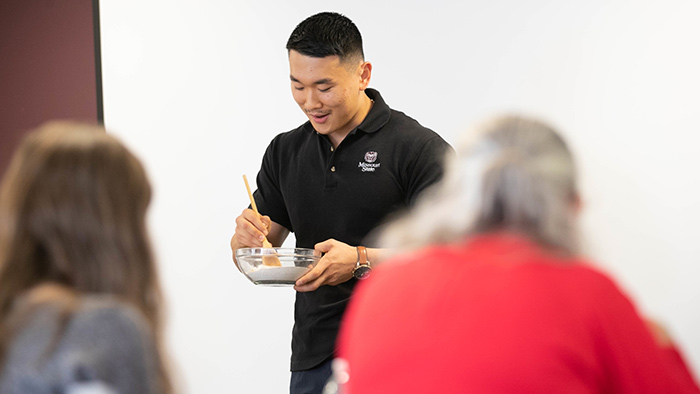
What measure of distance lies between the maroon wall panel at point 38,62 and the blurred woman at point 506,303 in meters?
2.40

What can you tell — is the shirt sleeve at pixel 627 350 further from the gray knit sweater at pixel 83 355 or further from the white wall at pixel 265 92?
the white wall at pixel 265 92

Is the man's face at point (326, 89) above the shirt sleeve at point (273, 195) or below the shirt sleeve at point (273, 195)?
above

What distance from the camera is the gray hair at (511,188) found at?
44.1 inches

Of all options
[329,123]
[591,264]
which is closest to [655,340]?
[591,264]

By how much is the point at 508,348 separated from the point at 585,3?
2308 millimetres

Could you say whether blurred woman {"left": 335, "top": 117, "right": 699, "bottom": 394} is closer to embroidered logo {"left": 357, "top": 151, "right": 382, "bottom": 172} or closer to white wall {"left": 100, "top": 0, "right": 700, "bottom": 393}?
embroidered logo {"left": 357, "top": 151, "right": 382, "bottom": 172}

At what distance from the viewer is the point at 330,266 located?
213 centimetres

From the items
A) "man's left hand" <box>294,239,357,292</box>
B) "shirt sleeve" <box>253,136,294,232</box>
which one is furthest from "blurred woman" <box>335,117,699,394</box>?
"shirt sleeve" <box>253,136,294,232</box>

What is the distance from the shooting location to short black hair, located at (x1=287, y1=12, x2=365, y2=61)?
233 centimetres

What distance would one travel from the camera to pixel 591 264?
3.60 ft

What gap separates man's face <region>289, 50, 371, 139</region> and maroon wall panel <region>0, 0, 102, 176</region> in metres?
1.23

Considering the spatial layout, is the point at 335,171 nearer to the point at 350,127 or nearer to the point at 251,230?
the point at 350,127

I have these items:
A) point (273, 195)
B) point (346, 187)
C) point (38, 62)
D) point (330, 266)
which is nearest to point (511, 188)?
point (330, 266)

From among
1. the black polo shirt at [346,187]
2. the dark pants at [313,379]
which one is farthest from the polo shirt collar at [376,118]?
the dark pants at [313,379]
